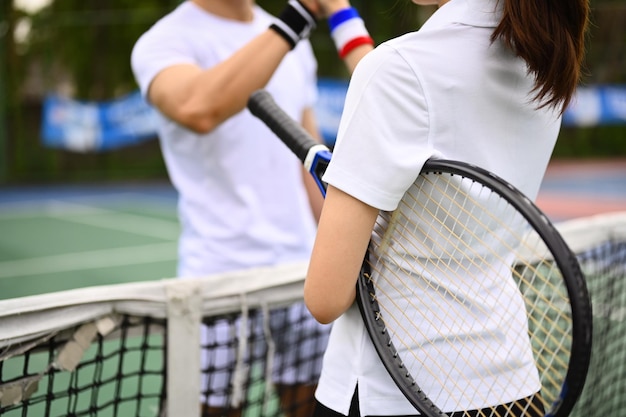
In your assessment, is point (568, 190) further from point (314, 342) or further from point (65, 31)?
point (314, 342)

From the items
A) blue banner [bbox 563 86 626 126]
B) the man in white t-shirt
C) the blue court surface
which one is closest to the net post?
the man in white t-shirt

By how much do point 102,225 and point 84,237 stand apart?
67cm

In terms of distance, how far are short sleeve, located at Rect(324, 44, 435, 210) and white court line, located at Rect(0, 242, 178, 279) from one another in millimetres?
4752

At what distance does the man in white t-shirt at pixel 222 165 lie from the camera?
168 cm

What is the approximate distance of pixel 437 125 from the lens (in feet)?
3.04

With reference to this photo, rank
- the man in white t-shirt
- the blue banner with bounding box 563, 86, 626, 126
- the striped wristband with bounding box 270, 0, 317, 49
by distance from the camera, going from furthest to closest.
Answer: the blue banner with bounding box 563, 86, 626, 126
the man in white t-shirt
the striped wristband with bounding box 270, 0, 317, 49

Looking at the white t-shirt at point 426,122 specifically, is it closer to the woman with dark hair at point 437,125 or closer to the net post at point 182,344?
the woman with dark hair at point 437,125

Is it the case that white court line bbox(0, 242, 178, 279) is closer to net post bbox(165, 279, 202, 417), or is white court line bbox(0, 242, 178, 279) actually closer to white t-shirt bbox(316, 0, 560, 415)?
net post bbox(165, 279, 202, 417)

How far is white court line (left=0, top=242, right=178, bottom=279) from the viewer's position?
5.45m

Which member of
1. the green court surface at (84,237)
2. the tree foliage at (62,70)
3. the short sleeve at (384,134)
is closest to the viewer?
the short sleeve at (384,134)

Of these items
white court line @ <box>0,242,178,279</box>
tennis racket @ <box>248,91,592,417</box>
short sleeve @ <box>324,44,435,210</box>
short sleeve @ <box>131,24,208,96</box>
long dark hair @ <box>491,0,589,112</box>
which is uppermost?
long dark hair @ <box>491,0,589,112</box>

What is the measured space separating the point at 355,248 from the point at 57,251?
5644 mm

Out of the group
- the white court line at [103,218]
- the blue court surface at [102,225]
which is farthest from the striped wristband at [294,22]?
the white court line at [103,218]

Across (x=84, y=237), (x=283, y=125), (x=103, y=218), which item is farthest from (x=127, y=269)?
(x=283, y=125)
